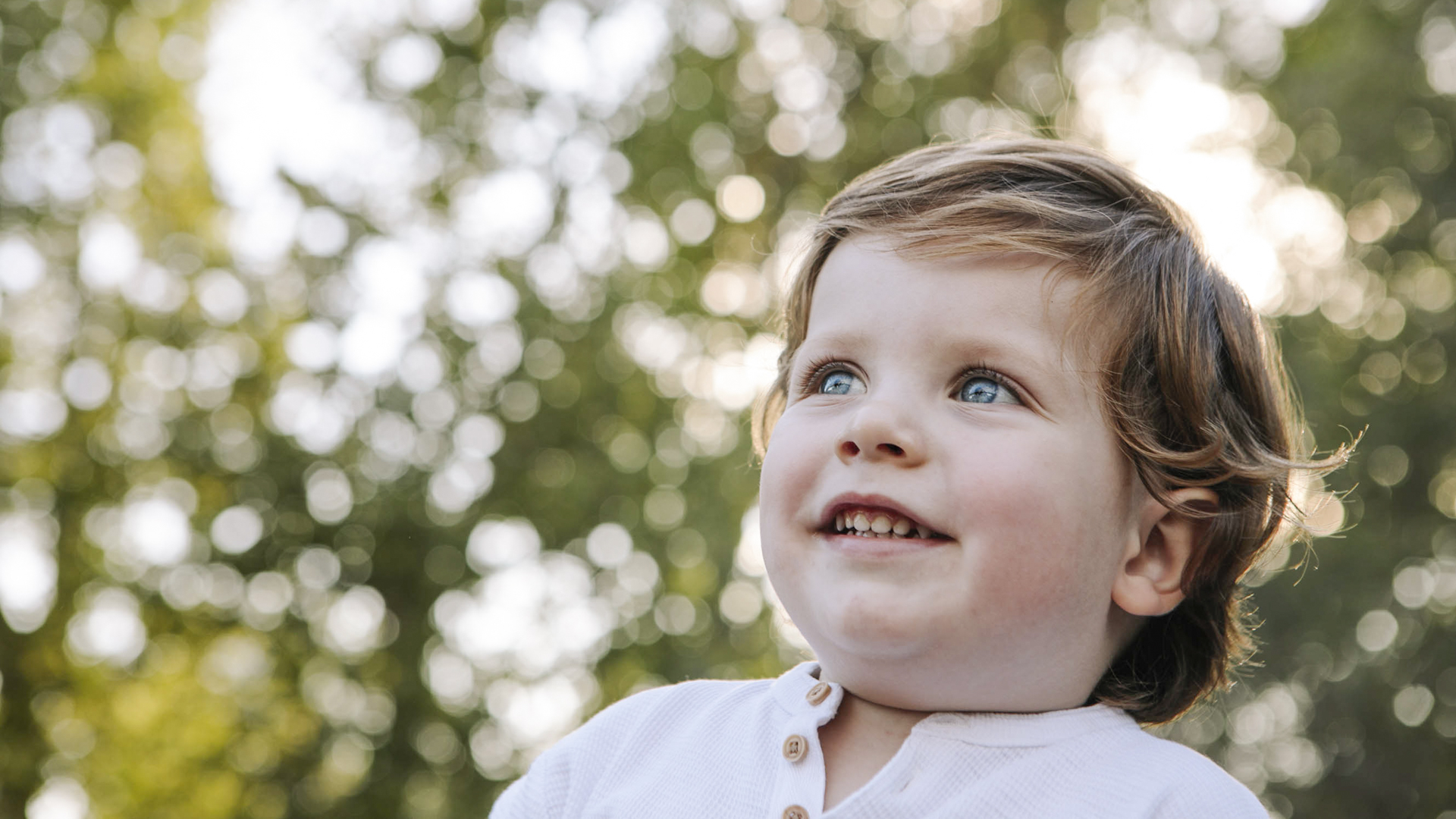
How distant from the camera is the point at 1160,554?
158cm

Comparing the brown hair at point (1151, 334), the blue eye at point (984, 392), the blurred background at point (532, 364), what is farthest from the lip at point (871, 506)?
the blurred background at point (532, 364)

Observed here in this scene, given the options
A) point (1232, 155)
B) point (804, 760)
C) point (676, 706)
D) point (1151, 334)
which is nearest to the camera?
point (804, 760)

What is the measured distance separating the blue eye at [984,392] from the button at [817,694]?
42cm

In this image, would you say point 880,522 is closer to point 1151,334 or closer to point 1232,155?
point 1151,334

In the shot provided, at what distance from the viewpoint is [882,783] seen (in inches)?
54.8

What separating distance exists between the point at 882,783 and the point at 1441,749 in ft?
25.8

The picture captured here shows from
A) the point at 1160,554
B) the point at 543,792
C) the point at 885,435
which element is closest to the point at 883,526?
the point at 885,435

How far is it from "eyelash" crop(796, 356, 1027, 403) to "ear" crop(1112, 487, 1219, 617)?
0.26 meters

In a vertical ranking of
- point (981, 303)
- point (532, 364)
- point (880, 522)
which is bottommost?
point (532, 364)

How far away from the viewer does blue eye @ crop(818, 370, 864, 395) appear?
153 cm

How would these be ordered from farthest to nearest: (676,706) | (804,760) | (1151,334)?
(676,706) → (1151,334) → (804,760)

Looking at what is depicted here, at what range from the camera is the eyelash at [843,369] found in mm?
1439

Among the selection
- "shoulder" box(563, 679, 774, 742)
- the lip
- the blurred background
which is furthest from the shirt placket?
the blurred background

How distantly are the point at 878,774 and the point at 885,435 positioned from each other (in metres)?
0.39
